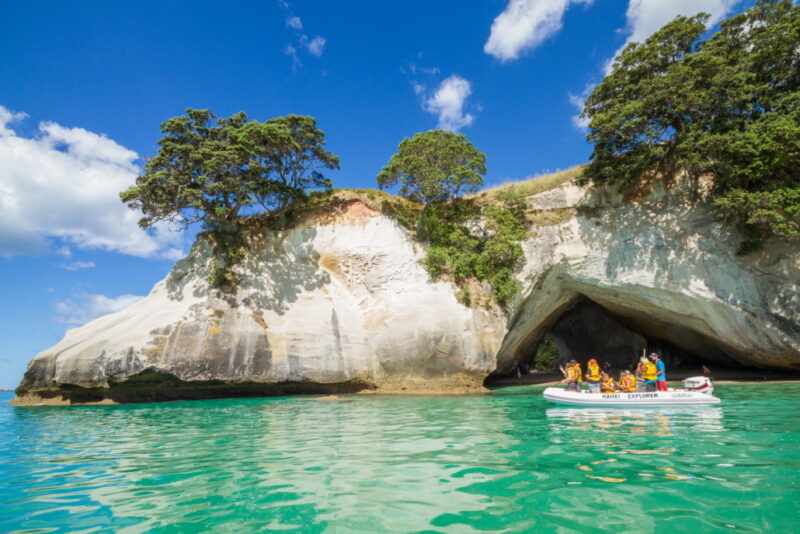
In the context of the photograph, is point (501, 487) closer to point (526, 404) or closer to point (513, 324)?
point (526, 404)

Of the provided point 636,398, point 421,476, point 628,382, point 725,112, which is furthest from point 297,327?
point 725,112

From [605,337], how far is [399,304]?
2098 centimetres

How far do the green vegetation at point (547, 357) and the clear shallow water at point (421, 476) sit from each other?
3365cm

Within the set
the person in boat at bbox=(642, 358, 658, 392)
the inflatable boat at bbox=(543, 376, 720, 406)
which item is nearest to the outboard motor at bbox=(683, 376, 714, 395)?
the inflatable boat at bbox=(543, 376, 720, 406)

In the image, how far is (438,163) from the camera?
23719mm

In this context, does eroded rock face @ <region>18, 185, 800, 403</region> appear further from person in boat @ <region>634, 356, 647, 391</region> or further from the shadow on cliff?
person in boat @ <region>634, 356, 647, 391</region>

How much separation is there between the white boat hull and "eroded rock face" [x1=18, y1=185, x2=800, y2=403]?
7.52 metres

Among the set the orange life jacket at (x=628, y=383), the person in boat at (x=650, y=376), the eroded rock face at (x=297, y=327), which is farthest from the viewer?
the eroded rock face at (x=297, y=327)

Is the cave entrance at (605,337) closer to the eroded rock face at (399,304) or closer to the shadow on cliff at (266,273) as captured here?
the eroded rock face at (399,304)

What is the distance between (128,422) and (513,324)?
61.0ft

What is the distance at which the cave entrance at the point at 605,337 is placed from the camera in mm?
24734

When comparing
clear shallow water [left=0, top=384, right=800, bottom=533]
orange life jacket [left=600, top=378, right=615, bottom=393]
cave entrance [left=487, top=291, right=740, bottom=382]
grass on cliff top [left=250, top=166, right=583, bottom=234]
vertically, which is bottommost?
clear shallow water [left=0, top=384, right=800, bottom=533]

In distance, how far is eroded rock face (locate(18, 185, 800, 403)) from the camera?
19.5 metres

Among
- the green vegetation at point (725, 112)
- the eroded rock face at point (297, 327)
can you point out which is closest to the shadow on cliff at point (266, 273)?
the eroded rock face at point (297, 327)
